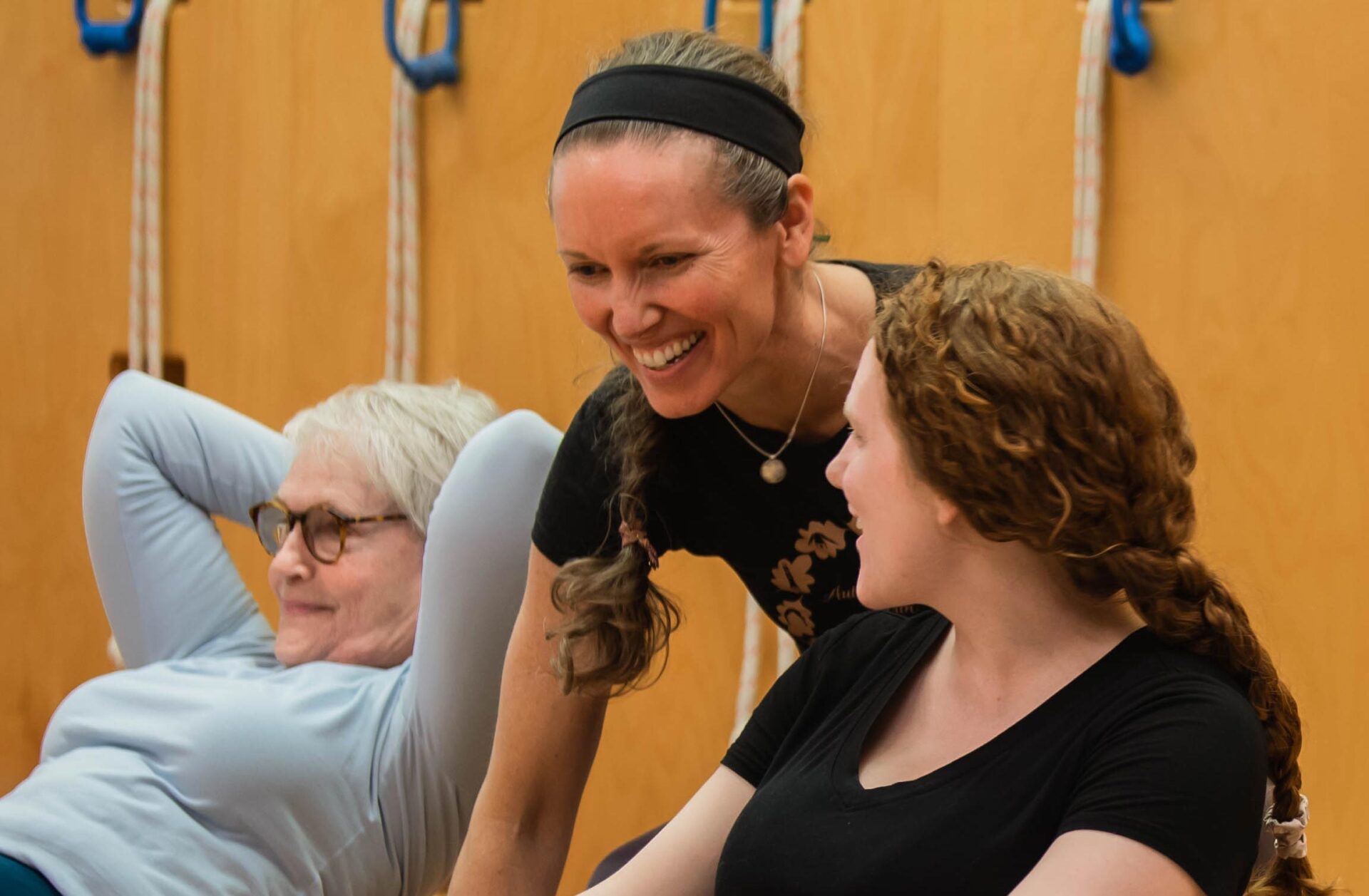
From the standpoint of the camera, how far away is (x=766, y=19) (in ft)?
5.82

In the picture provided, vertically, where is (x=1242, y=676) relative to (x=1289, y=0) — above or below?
below

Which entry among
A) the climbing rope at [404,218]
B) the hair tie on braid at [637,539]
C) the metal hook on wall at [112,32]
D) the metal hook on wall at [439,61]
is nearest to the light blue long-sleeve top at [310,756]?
the hair tie on braid at [637,539]

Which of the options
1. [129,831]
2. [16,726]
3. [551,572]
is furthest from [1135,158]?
[16,726]

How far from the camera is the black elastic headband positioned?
110cm

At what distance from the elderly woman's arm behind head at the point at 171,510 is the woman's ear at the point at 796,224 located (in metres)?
0.81

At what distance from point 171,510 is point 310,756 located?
0.42m

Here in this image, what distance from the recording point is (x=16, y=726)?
247cm

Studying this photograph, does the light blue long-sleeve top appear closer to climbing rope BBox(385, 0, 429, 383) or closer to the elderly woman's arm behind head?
the elderly woman's arm behind head

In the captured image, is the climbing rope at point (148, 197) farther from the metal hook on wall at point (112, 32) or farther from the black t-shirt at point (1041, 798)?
the black t-shirt at point (1041, 798)

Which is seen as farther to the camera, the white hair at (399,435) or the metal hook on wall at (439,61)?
the metal hook on wall at (439,61)

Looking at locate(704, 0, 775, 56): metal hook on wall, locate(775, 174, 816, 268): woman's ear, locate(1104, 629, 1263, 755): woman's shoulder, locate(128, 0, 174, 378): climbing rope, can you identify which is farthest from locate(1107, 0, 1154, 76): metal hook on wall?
locate(128, 0, 174, 378): climbing rope

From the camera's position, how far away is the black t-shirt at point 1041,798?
777 mm

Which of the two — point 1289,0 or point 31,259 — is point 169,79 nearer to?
point 31,259

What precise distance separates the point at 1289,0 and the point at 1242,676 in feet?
2.83
